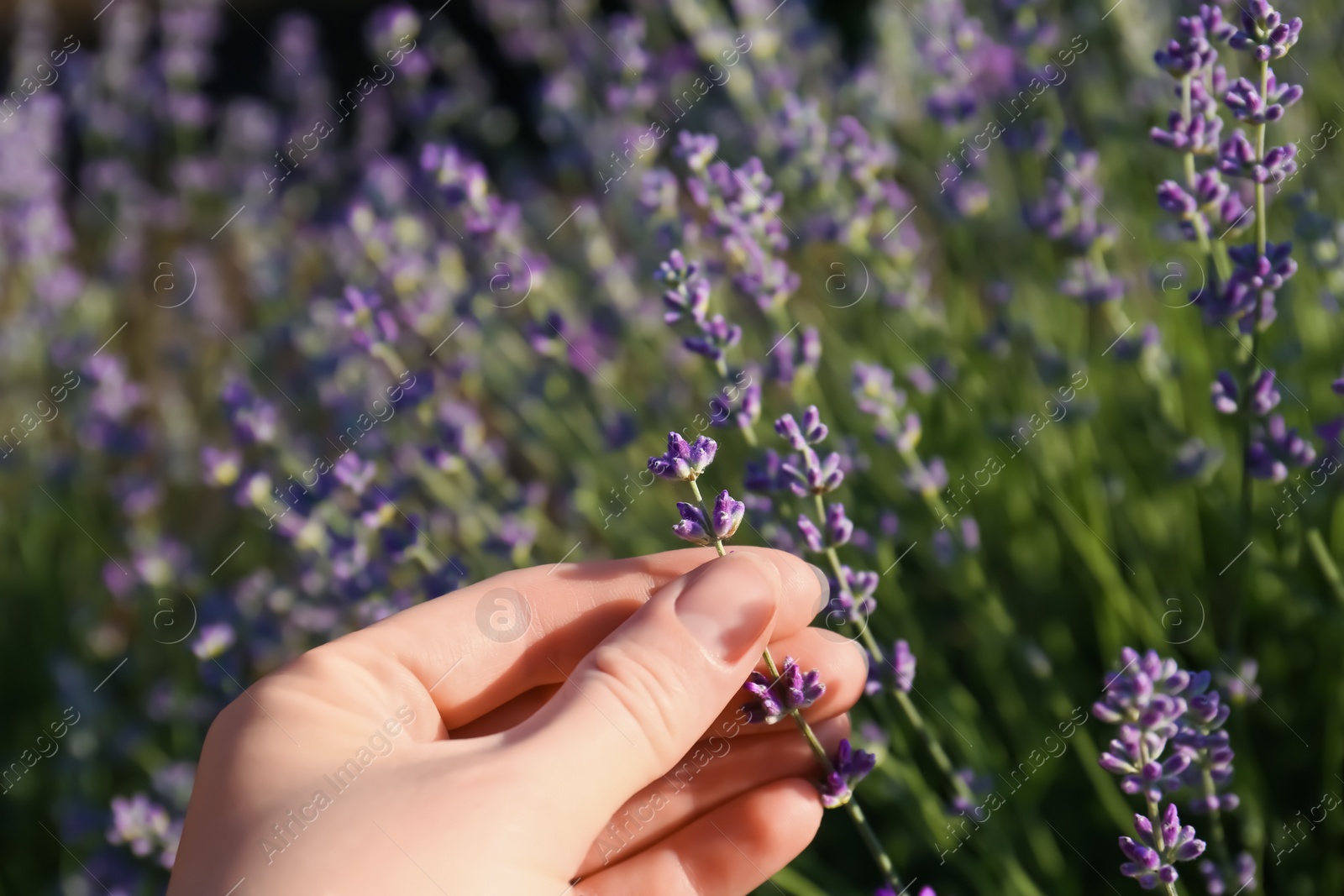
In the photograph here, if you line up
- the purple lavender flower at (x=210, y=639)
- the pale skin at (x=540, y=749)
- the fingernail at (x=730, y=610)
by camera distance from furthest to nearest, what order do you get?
the purple lavender flower at (x=210, y=639) → the fingernail at (x=730, y=610) → the pale skin at (x=540, y=749)

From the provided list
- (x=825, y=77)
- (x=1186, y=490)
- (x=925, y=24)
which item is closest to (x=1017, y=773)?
(x=1186, y=490)

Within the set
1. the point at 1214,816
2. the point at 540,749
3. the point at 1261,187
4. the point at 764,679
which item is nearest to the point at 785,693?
the point at 764,679

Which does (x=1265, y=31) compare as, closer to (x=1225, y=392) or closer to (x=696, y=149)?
(x=1225, y=392)

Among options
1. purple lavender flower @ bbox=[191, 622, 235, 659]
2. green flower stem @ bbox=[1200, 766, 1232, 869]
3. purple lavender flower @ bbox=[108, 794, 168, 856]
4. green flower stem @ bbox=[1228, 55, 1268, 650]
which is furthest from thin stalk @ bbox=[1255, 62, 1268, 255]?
purple lavender flower @ bbox=[108, 794, 168, 856]

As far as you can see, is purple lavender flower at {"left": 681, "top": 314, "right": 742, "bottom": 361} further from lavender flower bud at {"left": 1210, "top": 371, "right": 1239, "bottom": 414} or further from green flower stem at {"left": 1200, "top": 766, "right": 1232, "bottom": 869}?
green flower stem at {"left": 1200, "top": 766, "right": 1232, "bottom": 869}

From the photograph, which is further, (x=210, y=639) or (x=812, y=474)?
(x=210, y=639)

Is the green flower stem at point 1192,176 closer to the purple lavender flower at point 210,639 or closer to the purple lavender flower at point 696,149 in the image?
the purple lavender flower at point 696,149

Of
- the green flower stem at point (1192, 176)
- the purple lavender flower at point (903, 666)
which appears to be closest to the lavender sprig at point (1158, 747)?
the purple lavender flower at point (903, 666)
